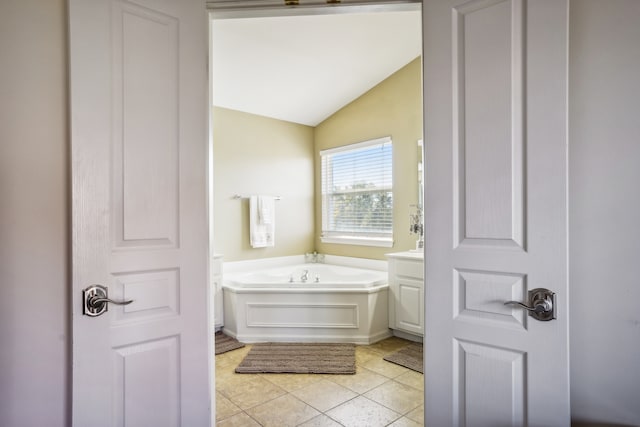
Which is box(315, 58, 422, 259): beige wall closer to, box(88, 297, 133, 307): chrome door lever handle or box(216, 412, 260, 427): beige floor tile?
box(216, 412, 260, 427): beige floor tile

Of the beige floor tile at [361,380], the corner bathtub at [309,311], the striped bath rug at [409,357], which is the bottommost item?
the beige floor tile at [361,380]

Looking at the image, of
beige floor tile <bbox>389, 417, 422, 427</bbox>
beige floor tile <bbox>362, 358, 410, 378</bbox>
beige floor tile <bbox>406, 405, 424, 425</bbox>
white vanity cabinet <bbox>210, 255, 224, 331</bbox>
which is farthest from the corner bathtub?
beige floor tile <bbox>389, 417, 422, 427</bbox>

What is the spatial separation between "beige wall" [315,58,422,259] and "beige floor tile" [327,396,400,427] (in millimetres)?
1903

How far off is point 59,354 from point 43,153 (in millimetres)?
727

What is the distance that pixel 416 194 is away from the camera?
3.83 metres

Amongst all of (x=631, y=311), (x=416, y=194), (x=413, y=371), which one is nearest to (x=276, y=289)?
(x=413, y=371)

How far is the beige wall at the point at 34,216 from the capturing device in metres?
1.27

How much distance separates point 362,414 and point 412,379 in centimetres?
62

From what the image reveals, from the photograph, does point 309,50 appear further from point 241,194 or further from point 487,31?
point 487,31

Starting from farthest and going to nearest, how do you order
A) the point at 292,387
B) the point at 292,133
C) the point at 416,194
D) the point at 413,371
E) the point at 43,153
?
the point at 292,133 → the point at 416,194 → the point at 413,371 → the point at 292,387 → the point at 43,153

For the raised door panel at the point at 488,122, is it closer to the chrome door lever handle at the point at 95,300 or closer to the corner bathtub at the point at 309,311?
the chrome door lever handle at the point at 95,300

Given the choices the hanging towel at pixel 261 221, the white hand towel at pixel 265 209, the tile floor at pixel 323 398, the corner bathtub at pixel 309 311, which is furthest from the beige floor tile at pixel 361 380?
the white hand towel at pixel 265 209

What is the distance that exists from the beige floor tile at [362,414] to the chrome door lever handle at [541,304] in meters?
1.37

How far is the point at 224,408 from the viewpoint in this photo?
2299mm
